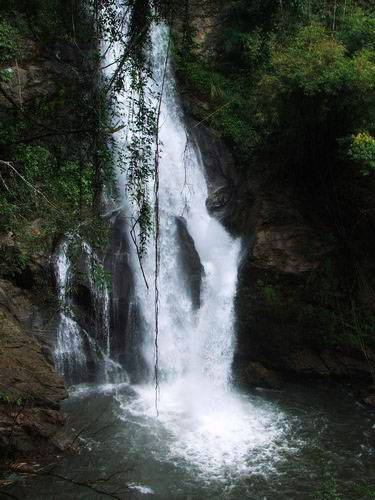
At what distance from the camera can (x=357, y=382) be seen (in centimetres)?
1024

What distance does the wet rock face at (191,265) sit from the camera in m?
10.9

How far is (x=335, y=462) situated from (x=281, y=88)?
23.8ft

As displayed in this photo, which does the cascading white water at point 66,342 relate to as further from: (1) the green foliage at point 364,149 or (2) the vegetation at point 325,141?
(1) the green foliage at point 364,149

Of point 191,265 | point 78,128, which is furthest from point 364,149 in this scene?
point 78,128

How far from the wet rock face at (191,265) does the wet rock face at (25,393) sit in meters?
4.00

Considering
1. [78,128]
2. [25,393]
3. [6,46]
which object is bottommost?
[25,393]

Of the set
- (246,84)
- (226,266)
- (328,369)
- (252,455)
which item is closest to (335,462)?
(252,455)

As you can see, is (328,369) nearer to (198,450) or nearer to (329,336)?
(329,336)

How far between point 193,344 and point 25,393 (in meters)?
4.33

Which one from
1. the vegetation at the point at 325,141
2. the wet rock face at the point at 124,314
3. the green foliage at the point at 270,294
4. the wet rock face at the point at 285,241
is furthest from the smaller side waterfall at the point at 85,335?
the wet rock face at the point at 285,241

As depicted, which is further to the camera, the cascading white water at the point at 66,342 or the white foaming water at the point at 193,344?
the cascading white water at the point at 66,342

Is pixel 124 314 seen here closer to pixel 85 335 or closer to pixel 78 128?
pixel 85 335

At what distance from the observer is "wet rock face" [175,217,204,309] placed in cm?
1085

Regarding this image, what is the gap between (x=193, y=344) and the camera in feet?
34.2
